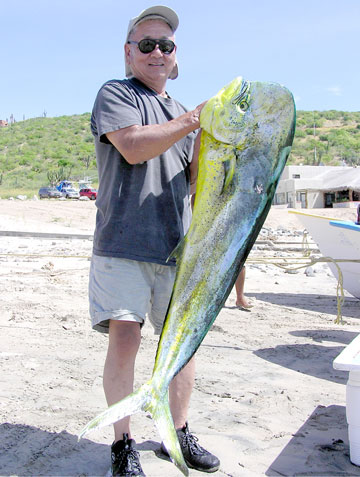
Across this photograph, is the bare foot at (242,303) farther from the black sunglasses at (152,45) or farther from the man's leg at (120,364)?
the black sunglasses at (152,45)

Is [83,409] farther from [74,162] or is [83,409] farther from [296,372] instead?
[74,162]

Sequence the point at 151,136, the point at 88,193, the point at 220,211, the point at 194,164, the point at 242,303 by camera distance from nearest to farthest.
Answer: the point at 220,211
the point at 151,136
the point at 194,164
the point at 242,303
the point at 88,193

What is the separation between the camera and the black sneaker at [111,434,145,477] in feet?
7.68

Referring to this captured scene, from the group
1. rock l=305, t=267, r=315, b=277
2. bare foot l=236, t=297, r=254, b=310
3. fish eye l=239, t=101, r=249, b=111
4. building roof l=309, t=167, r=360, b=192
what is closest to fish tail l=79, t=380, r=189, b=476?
fish eye l=239, t=101, r=249, b=111

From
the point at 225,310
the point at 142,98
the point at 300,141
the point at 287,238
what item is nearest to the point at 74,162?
the point at 300,141

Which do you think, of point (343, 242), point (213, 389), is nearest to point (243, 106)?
point (213, 389)

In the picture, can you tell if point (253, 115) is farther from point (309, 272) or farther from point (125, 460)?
point (309, 272)

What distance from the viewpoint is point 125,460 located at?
2369 mm

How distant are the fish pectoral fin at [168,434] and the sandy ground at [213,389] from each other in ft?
2.26

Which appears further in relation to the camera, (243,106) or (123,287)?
(123,287)

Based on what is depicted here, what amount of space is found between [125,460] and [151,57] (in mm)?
1910

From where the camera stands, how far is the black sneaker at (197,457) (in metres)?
2.55

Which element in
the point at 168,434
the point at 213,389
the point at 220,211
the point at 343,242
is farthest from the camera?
the point at 343,242

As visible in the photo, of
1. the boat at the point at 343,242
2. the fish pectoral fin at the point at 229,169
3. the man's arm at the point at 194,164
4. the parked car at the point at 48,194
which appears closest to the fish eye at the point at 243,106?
the fish pectoral fin at the point at 229,169
